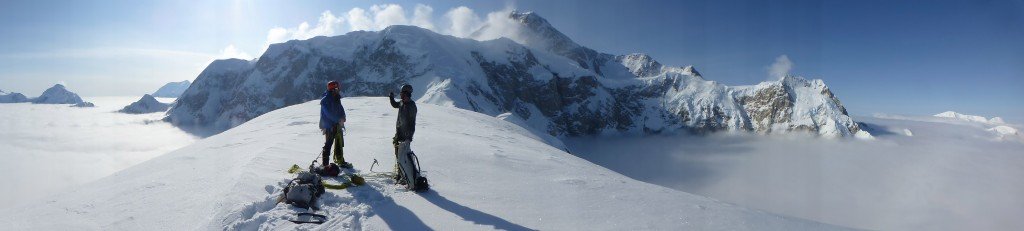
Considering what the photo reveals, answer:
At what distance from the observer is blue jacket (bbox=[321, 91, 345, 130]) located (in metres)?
11.2

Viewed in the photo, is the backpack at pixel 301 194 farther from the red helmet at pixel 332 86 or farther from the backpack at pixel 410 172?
the red helmet at pixel 332 86

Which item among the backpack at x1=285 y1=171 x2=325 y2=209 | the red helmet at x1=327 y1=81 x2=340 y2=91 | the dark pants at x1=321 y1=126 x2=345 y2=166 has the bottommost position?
the backpack at x1=285 y1=171 x2=325 y2=209

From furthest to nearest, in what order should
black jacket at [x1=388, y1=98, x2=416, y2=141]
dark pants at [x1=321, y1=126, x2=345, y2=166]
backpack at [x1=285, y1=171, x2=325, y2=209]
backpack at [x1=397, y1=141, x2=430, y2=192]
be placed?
dark pants at [x1=321, y1=126, x2=345, y2=166], black jacket at [x1=388, y1=98, x2=416, y2=141], backpack at [x1=397, y1=141, x2=430, y2=192], backpack at [x1=285, y1=171, x2=325, y2=209]

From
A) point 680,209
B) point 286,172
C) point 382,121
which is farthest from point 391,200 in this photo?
point 382,121

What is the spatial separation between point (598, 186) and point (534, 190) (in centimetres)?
161

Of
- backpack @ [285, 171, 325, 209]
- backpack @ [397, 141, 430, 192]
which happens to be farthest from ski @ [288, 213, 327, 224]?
backpack @ [397, 141, 430, 192]

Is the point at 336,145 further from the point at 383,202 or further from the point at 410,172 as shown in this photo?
the point at 383,202

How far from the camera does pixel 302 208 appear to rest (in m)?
7.08

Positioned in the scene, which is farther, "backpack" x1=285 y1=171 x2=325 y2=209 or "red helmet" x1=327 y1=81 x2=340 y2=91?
"red helmet" x1=327 y1=81 x2=340 y2=91

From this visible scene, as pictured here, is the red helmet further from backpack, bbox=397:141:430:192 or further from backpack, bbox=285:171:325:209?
backpack, bbox=285:171:325:209

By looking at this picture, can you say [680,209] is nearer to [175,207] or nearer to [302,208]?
[302,208]

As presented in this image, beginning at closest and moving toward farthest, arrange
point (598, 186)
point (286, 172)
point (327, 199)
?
point (327, 199), point (286, 172), point (598, 186)

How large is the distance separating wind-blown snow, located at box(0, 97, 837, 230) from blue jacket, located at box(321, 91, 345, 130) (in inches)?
52.6

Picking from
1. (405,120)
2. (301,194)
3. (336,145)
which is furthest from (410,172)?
(336,145)
